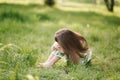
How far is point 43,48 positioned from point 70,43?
1.80 m

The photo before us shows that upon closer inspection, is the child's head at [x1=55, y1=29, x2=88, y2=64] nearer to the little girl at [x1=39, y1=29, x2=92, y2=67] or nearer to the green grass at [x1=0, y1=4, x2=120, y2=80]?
the little girl at [x1=39, y1=29, x2=92, y2=67]

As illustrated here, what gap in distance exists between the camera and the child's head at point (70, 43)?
5.23 m

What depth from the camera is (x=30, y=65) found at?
5117 mm

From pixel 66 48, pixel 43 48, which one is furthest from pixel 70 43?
pixel 43 48

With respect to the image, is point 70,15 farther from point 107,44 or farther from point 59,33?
point 59,33

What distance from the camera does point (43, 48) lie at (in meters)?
7.03

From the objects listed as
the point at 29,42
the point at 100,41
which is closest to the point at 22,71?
the point at 29,42

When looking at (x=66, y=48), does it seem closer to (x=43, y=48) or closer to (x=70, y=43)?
(x=70, y=43)

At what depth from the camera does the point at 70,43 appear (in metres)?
5.31

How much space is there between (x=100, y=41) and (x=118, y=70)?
2523 millimetres

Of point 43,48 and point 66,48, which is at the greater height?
point 66,48

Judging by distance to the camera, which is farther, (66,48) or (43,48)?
(43,48)

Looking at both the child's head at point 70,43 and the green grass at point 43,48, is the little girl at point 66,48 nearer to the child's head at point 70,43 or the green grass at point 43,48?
the child's head at point 70,43

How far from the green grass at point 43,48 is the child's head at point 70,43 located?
19 centimetres
